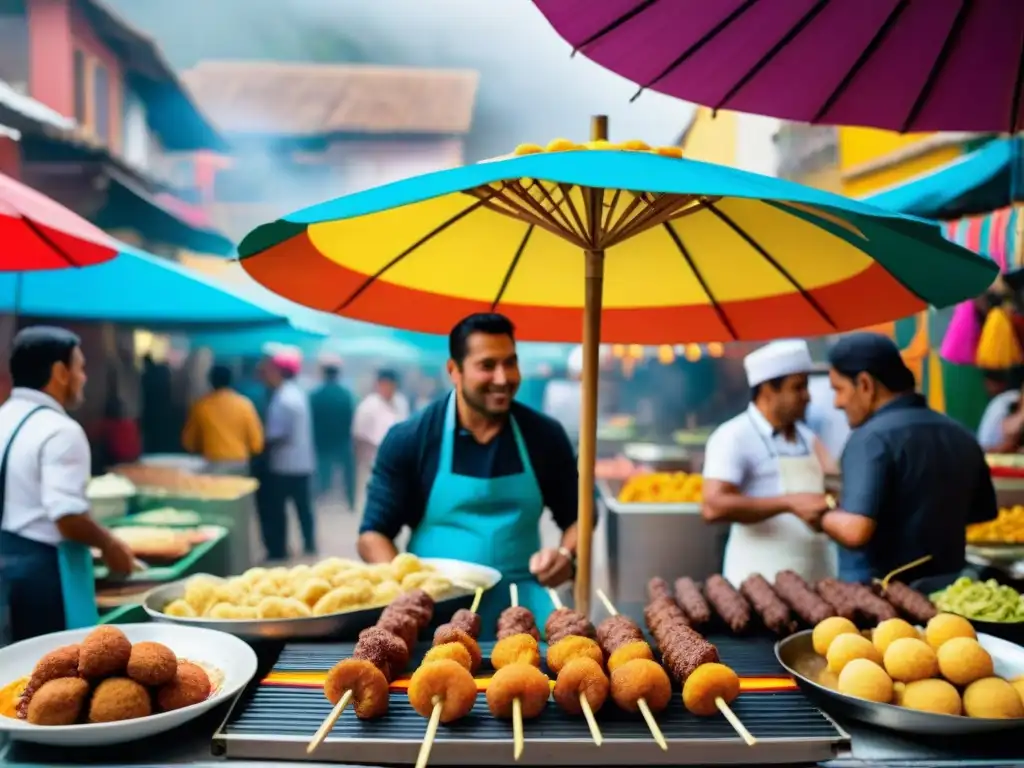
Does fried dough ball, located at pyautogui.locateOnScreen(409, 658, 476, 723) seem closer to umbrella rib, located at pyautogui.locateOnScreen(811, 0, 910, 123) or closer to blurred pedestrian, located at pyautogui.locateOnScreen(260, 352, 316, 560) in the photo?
umbrella rib, located at pyautogui.locateOnScreen(811, 0, 910, 123)

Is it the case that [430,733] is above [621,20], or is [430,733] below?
below

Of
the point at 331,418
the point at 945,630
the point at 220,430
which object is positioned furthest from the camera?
the point at 331,418

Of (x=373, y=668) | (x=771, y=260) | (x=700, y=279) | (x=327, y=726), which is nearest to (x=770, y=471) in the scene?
(x=700, y=279)

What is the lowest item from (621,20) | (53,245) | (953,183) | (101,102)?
(53,245)

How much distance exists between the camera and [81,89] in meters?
10.3

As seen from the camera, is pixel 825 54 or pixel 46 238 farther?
pixel 46 238

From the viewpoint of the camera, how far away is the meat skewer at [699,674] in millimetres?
1731

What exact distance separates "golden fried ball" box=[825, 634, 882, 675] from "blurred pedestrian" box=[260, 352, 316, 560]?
25.1 feet

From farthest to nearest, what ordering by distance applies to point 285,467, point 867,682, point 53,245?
point 285,467 → point 53,245 → point 867,682

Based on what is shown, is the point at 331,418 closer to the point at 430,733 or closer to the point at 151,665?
the point at 151,665

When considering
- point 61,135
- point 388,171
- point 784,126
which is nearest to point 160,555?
point 61,135

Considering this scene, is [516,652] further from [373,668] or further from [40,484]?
[40,484]

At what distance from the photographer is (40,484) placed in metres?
3.57

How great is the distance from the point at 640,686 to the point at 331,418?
9.57 m
